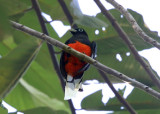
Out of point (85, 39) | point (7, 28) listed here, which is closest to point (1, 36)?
point (7, 28)

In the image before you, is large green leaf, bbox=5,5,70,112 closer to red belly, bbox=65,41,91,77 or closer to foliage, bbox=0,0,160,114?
foliage, bbox=0,0,160,114

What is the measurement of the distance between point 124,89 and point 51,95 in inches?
25.8

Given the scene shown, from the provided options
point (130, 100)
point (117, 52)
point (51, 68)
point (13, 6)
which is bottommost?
point (130, 100)

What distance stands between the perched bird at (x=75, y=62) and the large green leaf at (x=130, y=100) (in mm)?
273

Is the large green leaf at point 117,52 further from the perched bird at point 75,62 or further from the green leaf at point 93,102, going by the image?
the green leaf at point 93,102

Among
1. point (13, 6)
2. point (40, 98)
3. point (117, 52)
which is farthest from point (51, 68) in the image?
point (13, 6)

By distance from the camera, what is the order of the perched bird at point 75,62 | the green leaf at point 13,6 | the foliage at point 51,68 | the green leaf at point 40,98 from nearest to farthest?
the green leaf at point 13,6
the green leaf at point 40,98
the foliage at point 51,68
the perched bird at point 75,62

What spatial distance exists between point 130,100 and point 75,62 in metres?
0.81

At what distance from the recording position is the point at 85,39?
3.01m

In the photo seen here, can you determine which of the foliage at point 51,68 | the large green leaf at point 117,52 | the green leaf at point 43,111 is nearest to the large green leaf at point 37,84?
the foliage at point 51,68

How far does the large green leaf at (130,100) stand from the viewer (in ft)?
7.03

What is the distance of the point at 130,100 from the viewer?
2.27 metres

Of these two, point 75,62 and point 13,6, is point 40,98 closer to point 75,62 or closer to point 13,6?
point 75,62

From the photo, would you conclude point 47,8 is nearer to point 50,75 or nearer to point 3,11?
point 50,75
